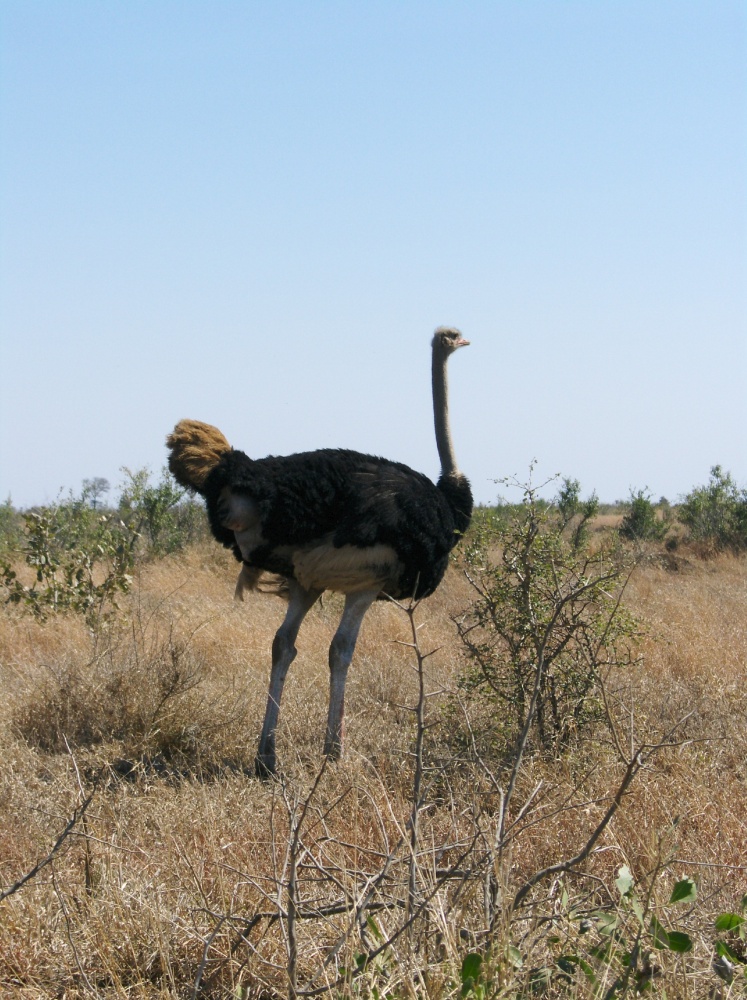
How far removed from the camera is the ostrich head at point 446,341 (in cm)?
670

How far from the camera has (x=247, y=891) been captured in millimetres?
3043

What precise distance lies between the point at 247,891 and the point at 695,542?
45.9ft

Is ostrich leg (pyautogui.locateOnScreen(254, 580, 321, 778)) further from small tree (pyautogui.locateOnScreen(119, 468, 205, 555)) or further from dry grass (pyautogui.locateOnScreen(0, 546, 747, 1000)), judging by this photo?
small tree (pyautogui.locateOnScreen(119, 468, 205, 555))

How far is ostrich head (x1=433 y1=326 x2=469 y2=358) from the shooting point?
670 cm

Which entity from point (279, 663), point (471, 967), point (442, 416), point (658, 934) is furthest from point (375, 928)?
point (442, 416)

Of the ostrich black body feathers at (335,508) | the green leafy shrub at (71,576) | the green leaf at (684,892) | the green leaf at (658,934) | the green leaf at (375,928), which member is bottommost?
the green leaf at (658,934)

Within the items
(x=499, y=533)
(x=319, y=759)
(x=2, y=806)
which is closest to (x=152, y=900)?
(x=2, y=806)

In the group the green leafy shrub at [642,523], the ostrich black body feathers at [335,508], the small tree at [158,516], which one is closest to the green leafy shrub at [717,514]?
the green leafy shrub at [642,523]

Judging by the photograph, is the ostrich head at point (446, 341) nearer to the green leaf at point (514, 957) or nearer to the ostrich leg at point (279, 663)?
the ostrich leg at point (279, 663)

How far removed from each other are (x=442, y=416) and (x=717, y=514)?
1165 cm

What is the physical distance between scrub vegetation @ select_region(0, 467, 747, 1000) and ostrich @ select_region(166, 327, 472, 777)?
26cm

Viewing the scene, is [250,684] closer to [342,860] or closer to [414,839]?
[342,860]

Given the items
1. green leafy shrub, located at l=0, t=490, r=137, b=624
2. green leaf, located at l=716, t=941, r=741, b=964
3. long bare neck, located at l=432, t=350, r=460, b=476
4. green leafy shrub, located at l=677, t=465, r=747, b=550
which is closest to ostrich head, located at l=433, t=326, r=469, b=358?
long bare neck, located at l=432, t=350, r=460, b=476

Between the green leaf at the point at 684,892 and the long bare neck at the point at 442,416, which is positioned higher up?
the long bare neck at the point at 442,416
